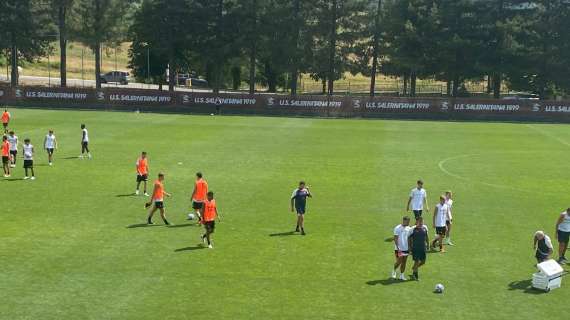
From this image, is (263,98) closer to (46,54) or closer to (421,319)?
(46,54)

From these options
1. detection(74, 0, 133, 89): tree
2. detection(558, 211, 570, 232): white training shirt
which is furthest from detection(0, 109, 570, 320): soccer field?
detection(74, 0, 133, 89): tree

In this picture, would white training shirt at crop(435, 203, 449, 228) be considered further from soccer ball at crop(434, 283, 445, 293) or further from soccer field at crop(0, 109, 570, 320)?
soccer ball at crop(434, 283, 445, 293)

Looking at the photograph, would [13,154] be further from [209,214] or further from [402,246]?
[402,246]

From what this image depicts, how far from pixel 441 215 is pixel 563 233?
11.0 feet

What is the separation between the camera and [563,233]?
19359mm

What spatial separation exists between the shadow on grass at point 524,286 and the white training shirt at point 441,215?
336 centimetres

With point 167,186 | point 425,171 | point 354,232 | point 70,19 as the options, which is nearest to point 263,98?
point 70,19

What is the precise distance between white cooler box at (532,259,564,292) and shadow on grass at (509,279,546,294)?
0.13 metres

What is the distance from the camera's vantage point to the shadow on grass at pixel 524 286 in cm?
1666

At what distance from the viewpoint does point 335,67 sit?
278 feet

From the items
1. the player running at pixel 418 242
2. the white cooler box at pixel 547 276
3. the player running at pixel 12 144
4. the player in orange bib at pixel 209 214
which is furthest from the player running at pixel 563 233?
the player running at pixel 12 144

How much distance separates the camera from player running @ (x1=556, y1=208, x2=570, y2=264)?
63.3ft

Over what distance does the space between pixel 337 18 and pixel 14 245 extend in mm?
68046

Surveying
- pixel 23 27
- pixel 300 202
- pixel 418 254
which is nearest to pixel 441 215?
pixel 418 254
